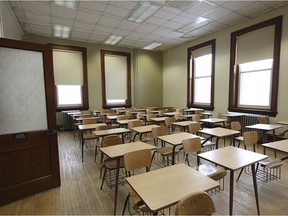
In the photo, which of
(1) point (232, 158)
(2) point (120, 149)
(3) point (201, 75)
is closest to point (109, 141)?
(2) point (120, 149)

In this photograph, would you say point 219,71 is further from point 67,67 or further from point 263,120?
point 67,67

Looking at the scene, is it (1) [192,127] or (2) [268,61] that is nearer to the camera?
(1) [192,127]

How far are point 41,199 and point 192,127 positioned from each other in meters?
2.93

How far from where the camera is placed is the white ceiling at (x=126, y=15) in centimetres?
422

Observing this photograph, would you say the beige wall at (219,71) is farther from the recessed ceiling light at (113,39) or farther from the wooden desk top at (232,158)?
the wooden desk top at (232,158)

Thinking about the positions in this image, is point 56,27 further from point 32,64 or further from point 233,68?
point 233,68

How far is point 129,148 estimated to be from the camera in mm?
2379

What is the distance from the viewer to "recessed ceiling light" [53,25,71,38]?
556cm

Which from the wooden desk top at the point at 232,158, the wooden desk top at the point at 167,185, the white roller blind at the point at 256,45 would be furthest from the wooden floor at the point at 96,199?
the white roller blind at the point at 256,45

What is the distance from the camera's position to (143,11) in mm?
4582

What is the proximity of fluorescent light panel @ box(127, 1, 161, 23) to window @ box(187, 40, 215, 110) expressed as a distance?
9.32 feet

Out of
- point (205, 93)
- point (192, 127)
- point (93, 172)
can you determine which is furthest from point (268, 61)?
point (93, 172)

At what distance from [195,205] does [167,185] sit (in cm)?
32

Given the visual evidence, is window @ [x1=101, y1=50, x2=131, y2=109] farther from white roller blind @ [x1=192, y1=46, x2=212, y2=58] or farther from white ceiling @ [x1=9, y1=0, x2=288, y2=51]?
white roller blind @ [x1=192, y1=46, x2=212, y2=58]
